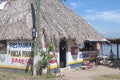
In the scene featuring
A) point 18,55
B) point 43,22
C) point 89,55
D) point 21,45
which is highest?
point 43,22

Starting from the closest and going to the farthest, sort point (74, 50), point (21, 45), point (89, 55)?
point (21, 45)
point (74, 50)
point (89, 55)

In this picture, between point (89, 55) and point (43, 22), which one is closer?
point (43, 22)

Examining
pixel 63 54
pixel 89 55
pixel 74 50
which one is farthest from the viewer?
pixel 89 55

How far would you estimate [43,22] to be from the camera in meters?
17.5

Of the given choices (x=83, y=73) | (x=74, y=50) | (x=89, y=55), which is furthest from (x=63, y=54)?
(x=89, y=55)

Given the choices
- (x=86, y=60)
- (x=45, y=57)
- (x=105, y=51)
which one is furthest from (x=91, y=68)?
(x=105, y=51)

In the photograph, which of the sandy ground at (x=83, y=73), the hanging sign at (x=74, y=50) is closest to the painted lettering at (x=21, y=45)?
the sandy ground at (x=83, y=73)

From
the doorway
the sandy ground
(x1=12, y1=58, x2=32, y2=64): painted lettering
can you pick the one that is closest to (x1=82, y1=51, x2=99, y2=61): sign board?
the sandy ground

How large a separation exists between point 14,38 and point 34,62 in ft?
6.58

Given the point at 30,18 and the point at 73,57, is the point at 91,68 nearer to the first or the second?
the point at 73,57

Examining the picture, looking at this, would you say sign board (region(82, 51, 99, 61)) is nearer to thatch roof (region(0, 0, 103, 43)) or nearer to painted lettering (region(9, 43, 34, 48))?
thatch roof (region(0, 0, 103, 43))

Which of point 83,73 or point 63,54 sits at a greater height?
point 63,54

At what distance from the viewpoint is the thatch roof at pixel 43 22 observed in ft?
56.9

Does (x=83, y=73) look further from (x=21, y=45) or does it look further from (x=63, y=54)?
(x=21, y=45)
